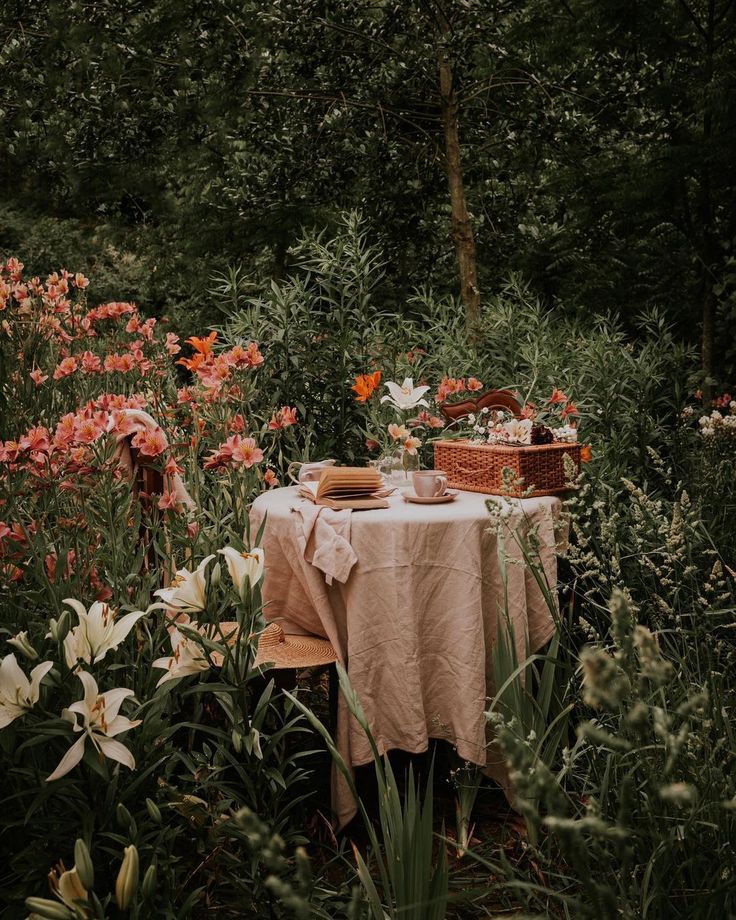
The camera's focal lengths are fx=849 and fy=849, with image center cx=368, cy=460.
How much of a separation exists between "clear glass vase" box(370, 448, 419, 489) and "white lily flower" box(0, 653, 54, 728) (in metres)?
1.76

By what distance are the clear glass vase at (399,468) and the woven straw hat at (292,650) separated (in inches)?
25.4

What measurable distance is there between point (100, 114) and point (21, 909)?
24.7 ft

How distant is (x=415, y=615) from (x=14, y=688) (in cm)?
130

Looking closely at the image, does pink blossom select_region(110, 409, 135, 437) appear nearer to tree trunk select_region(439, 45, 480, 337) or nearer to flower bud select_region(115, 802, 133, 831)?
flower bud select_region(115, 802, 133, 831)

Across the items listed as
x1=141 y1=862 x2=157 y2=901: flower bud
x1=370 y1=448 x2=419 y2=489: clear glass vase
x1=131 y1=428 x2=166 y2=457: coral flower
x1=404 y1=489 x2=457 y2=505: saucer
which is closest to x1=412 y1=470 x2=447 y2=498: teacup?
x1=404 y1=489 x2=457 y2=505: saucer

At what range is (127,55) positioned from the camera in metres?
7.02

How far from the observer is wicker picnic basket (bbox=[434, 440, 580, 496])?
9.24 feet

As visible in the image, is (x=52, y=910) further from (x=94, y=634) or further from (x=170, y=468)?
(x=170, y=468)

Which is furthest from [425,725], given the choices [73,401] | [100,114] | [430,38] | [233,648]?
[100,114]

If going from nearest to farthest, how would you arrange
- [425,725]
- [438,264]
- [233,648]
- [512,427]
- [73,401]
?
1. [233,648]
2. [425,725]
3. [512,427]
4. [73,401]
5. [438,264]

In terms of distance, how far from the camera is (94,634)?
4.72 feet

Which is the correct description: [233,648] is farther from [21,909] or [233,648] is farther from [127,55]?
[127,55]

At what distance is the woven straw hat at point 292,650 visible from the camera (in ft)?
8.09

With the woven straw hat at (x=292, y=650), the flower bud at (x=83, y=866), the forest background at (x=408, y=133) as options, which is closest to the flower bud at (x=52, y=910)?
the flower bud at (x=83, y=866)
